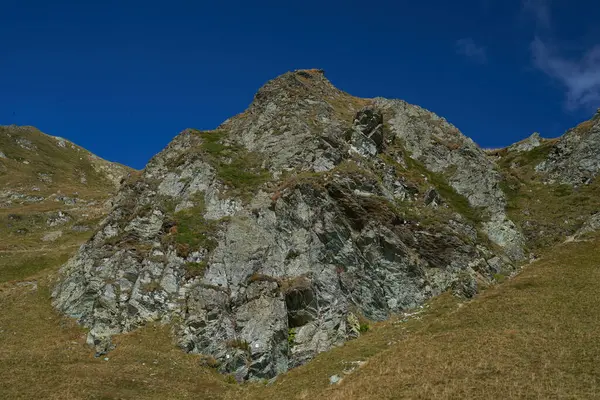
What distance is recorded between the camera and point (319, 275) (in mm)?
42875

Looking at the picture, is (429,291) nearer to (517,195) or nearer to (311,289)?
(311,289)

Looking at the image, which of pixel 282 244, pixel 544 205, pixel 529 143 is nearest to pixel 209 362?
pixel 282 244

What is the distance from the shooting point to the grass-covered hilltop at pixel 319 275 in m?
29.3

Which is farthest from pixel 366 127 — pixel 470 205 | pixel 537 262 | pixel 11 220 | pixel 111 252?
pixel 11 220

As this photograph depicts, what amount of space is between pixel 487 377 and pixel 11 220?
114787 millimetres

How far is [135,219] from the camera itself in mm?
53406

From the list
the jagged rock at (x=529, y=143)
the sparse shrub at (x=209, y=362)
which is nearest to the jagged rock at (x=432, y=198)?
the sparse shrub at (x=209, y=362)

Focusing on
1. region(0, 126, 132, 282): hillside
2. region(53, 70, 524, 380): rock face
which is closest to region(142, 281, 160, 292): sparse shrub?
region(53, 70, 524, 380): rock face

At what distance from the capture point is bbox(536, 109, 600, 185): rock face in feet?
223

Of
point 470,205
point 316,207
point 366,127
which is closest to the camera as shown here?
point 316,207

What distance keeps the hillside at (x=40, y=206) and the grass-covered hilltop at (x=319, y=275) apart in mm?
1410

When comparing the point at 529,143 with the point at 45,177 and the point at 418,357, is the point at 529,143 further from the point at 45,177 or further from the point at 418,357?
the point at 45,177

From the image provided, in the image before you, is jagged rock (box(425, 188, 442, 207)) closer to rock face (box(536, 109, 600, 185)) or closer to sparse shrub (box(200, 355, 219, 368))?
rock face (box(536, 109, 600, 185))

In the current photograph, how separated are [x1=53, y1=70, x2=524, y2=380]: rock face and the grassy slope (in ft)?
8.50
